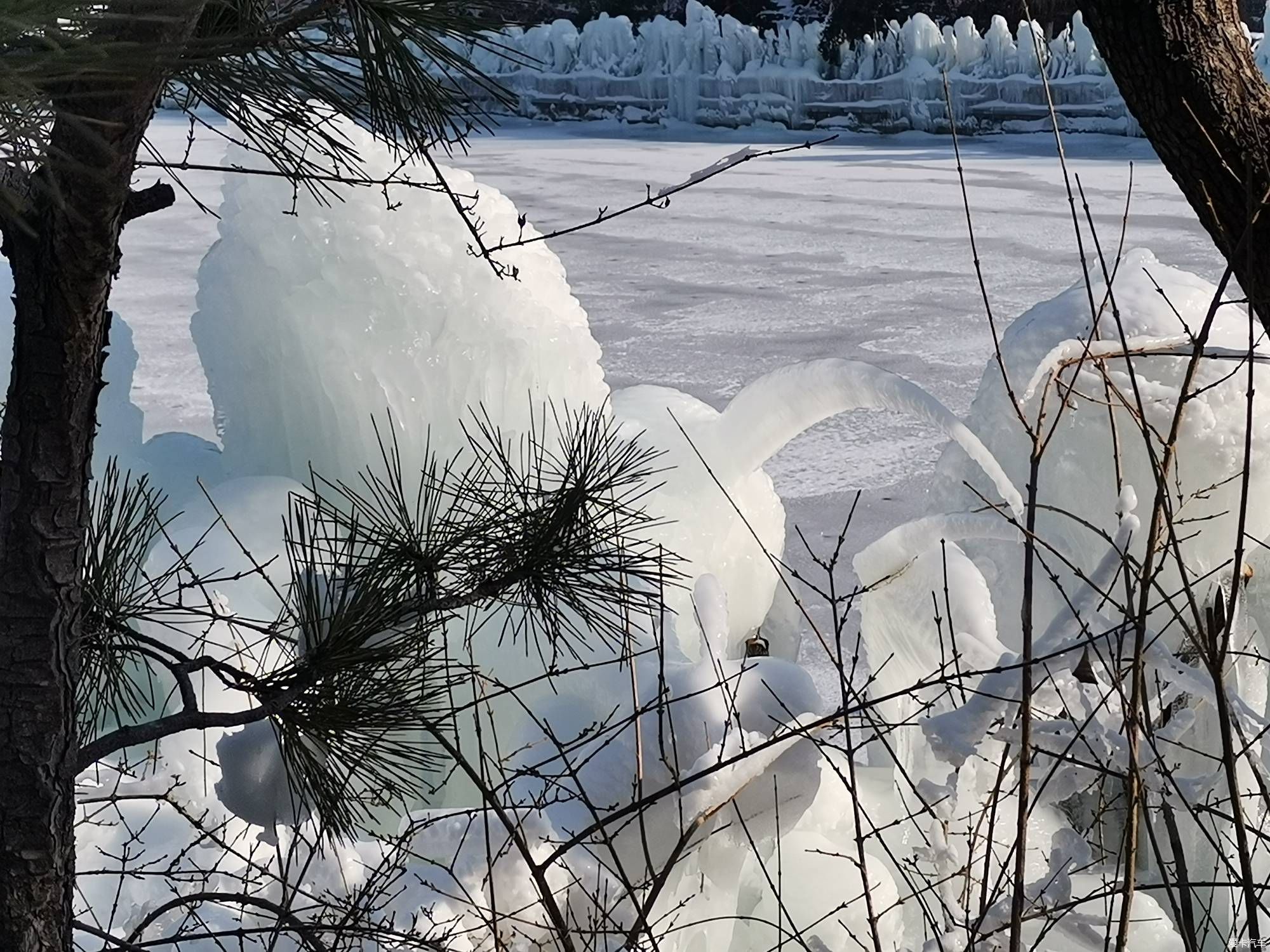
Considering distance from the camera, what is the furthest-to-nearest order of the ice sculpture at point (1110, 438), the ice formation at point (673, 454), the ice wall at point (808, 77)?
the ice wall at point (808, 77)
the ice sculpture at point (1110, 438)
the ice formation at point (673, 454)

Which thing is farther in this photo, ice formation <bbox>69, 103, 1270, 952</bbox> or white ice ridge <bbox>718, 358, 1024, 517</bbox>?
white ice ridge <bbox>718, 358, 1024, 517</bbox>

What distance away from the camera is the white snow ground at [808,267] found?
397 centimetres

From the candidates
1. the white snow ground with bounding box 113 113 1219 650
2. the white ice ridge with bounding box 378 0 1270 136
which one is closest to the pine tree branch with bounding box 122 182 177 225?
the white snow ground with bounding box 113 113 1219 650

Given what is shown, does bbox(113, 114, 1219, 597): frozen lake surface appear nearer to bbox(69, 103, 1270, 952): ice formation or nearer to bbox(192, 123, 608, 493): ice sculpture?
bbox(69, 103, 1270, 952): ice formation

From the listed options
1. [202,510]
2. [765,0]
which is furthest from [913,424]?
[765,0]

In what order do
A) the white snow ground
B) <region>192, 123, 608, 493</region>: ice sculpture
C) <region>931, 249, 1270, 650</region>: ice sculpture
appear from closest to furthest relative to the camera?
<region>931, 249, 1270, 650</region>: ice sculpture → <region>192, 123, 608, 493</region>: ice sculpture → the white snow ground

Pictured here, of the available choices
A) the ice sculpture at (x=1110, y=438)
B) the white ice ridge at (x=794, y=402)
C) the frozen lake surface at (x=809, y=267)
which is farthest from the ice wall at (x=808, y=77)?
the ice sculpture at (x=1110, y=438)

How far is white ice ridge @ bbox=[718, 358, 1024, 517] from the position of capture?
2.27 meters

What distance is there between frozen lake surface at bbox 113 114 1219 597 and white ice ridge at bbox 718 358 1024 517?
64 centimetres

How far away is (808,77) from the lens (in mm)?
12664

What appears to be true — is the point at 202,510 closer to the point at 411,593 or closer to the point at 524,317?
the point at 524,317

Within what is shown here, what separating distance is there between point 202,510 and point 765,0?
15401 mm

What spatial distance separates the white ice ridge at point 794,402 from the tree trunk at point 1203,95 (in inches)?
45.2

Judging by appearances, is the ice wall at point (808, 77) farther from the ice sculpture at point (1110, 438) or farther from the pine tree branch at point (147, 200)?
the pine tree branch at point (147, 200)
